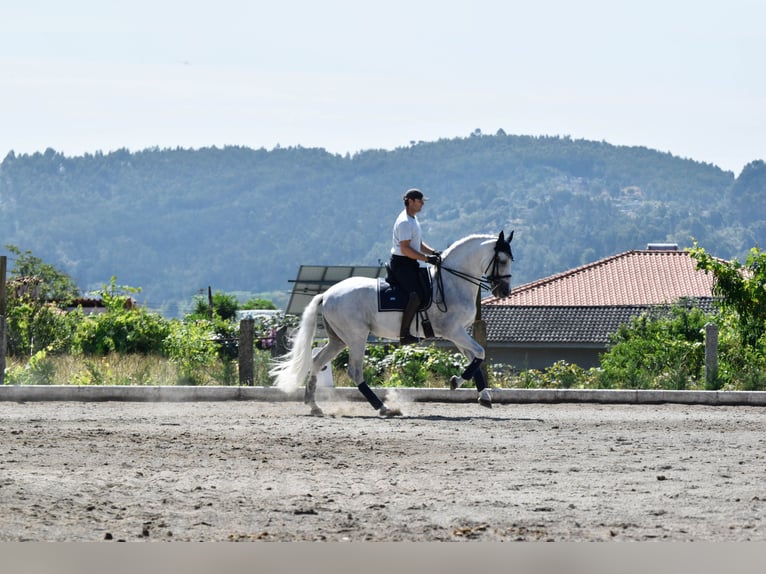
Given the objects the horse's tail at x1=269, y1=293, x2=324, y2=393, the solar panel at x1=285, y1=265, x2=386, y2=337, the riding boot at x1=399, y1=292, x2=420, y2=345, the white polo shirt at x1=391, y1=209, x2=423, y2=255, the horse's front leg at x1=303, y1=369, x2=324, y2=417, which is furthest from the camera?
the solar panel at x1=285, y1=265, x2=386, y2=337

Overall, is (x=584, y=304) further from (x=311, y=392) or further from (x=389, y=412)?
(x=389, y=412)

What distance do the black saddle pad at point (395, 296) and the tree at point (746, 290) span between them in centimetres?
894

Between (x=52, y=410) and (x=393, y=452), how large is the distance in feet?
22.2

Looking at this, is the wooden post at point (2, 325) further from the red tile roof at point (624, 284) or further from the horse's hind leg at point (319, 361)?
the red tile roof at point (624, 284)

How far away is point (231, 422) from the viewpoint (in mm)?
15117

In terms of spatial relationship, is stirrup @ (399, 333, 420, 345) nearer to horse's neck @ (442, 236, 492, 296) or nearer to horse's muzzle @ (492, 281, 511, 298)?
horse's neck @ (442, 236, 492, 296)

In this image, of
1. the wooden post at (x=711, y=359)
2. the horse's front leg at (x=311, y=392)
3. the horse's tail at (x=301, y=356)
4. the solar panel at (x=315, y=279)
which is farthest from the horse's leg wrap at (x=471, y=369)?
the solar panel at (x=315, y=279)

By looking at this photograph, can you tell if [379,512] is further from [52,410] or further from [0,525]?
[52,410]

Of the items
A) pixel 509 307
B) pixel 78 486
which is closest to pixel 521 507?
pixel 78 486

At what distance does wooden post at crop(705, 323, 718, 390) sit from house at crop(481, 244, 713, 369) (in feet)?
103

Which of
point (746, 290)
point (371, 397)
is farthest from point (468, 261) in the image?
point (746, 290)

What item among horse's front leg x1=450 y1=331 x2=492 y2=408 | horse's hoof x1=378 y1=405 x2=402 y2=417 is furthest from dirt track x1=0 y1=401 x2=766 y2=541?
horse's front leg x1=450 y1=331 x2=492 y2=408

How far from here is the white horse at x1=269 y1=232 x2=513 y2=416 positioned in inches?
662

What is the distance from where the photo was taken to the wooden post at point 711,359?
20312mm
